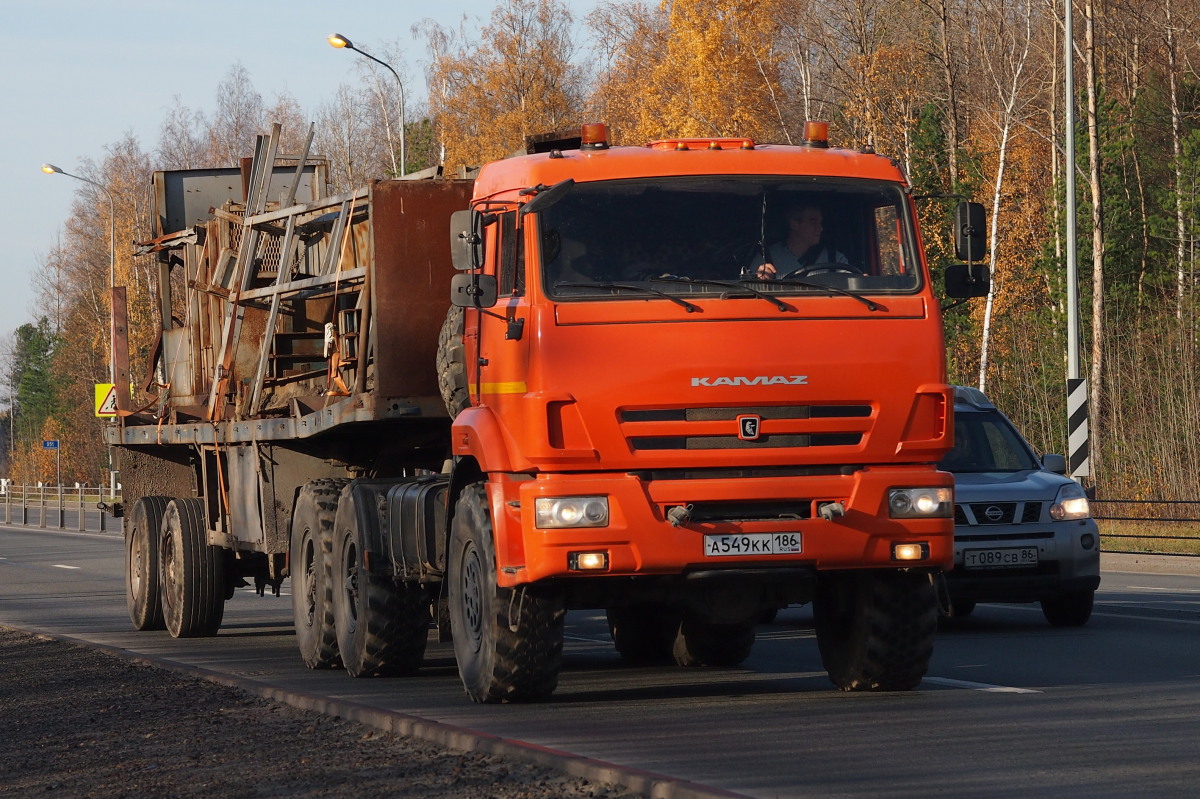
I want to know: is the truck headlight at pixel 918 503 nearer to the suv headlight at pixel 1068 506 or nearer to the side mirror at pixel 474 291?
the side mirror at pixel 474 291

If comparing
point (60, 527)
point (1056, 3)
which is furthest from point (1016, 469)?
point (60, 527)

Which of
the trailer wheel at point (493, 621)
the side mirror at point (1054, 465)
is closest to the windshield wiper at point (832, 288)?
the trailer wheel at point (493, 621)

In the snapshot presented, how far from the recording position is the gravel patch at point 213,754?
292 inches

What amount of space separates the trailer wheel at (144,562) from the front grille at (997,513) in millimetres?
7644

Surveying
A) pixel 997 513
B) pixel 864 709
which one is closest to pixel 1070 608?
pixel 997 513

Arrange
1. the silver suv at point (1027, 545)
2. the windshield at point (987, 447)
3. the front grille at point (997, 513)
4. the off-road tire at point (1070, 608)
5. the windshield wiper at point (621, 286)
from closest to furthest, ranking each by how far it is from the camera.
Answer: the windshield wiper at point (621, 286) < the silver suv at point (1027, 545) < the front grille at point (997, 513) < the off-road tire at point (1070, 608) < the windshield at point (987, 447)

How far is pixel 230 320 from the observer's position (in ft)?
50.4

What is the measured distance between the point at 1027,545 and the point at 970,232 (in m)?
5.01

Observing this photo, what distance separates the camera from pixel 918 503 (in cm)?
950

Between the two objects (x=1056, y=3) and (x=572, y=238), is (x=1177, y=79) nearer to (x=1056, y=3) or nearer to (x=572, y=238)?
(x=1056, y=3)

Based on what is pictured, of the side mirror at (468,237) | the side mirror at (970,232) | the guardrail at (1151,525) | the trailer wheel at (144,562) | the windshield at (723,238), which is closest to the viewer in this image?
the windshield at (723,238)

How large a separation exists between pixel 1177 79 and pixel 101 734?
43165 millimetres

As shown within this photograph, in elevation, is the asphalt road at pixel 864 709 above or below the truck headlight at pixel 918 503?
below

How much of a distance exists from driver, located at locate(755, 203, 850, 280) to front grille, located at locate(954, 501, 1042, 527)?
5.23 meters
